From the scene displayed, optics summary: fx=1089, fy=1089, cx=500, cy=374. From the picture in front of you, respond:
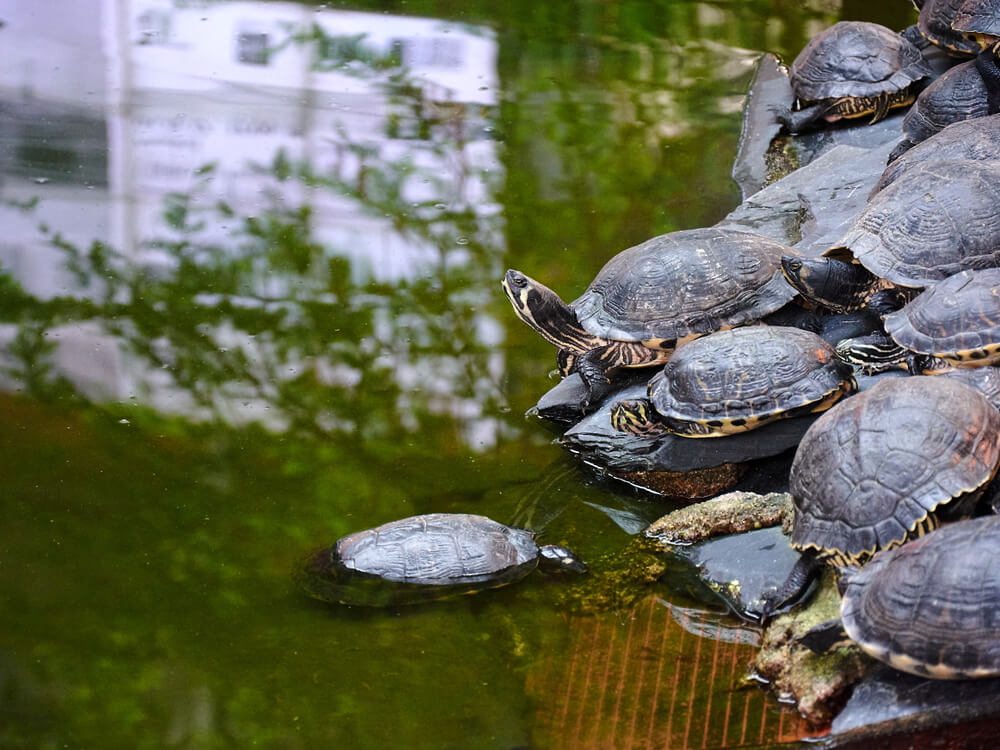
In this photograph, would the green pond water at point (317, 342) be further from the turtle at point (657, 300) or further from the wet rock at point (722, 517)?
the turtle at point (657, 300)

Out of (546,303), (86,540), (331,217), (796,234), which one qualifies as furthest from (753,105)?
(86,540)

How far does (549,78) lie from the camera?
816 centimetres

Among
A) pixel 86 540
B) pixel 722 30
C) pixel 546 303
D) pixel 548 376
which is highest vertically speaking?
pixel 722 30

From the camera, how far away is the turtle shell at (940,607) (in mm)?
2562

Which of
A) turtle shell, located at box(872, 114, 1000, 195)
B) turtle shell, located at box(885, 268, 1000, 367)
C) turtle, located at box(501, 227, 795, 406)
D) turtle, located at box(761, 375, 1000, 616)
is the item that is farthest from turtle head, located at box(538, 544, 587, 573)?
turtle shell, located at box(872, 114, 1000, 195)

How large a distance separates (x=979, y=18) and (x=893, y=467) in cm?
376

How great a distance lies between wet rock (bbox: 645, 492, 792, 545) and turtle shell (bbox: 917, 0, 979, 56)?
3.50 m

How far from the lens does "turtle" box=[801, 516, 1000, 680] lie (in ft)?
8.41

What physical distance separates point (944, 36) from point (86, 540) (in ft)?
17.3

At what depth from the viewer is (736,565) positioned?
3.60 metres

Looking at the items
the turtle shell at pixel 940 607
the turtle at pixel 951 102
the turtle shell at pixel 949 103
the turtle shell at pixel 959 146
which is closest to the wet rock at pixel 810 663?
the turtle shell at pixel 940 607

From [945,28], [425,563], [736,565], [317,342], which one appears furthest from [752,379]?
[945,28]

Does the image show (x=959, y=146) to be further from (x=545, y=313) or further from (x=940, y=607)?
(x=940, y=607)

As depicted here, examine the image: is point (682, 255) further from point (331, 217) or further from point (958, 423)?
point (331, 217)
